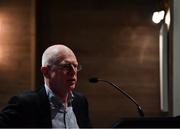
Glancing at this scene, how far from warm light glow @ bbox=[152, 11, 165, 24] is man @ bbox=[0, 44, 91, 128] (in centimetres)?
282

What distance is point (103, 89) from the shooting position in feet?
17.8

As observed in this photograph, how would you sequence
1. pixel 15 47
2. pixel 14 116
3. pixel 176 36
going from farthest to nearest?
1. pixel 15 47
2. pixel 176 36
3. pixel 14 116

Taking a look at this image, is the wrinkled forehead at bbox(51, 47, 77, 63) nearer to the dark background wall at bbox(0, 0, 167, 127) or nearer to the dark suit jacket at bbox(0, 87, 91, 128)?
the dark suit jacket at bbox(0, 87, 91, 128)

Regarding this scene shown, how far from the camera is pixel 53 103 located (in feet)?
7.32

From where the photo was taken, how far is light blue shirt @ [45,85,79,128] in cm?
219

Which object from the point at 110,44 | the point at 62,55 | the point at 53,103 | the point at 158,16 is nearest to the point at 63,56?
the point at 62,55

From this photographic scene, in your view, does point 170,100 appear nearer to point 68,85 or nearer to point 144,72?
point 144,72

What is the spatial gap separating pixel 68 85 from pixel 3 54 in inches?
117

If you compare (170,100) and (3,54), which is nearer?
(170,100)

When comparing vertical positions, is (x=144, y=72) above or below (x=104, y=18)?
below

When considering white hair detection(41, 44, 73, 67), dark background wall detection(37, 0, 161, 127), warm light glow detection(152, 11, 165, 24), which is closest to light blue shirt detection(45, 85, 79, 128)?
white hair detection(41, 44, 73, 67)

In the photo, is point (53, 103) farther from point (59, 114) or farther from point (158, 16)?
point (158, 16)

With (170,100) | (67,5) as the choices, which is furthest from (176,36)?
(67,5)

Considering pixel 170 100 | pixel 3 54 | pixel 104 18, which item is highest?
pixel 104 18
